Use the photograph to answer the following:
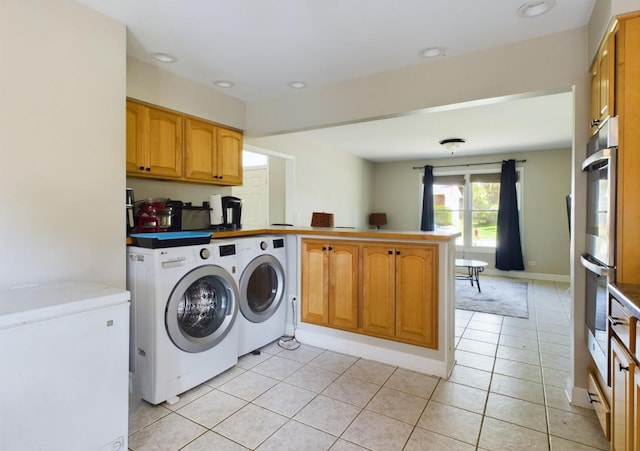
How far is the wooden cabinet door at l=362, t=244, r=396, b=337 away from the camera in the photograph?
266cm

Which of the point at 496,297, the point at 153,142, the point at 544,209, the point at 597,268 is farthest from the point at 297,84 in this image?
the point at 544,209

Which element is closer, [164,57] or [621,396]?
[621,396]

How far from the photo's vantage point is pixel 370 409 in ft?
6.78

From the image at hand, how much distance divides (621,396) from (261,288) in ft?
7.93

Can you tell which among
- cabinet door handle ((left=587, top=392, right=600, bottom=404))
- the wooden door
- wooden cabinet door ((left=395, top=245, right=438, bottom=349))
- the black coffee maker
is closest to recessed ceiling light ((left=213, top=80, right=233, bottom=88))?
the wooden door

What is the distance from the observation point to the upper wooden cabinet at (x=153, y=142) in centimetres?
261

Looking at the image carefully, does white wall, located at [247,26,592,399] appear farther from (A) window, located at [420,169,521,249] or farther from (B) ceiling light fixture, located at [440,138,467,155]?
(A) window, located at [420,169,521,249]

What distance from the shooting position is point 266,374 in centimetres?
251

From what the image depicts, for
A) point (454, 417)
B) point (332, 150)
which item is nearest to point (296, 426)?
point (454, 417)

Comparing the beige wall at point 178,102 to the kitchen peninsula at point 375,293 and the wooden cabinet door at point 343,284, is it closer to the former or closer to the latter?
the kitchen peninsula at point 375,293

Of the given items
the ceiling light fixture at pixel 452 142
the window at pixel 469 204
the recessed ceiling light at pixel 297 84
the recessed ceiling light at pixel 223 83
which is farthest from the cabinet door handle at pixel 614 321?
the window at pixel 469 204

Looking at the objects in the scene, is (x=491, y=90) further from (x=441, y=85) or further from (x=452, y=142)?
(x=452, y=142)

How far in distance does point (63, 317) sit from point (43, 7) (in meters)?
1.67

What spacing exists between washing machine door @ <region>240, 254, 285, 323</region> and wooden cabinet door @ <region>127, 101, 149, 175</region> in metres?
1.17
